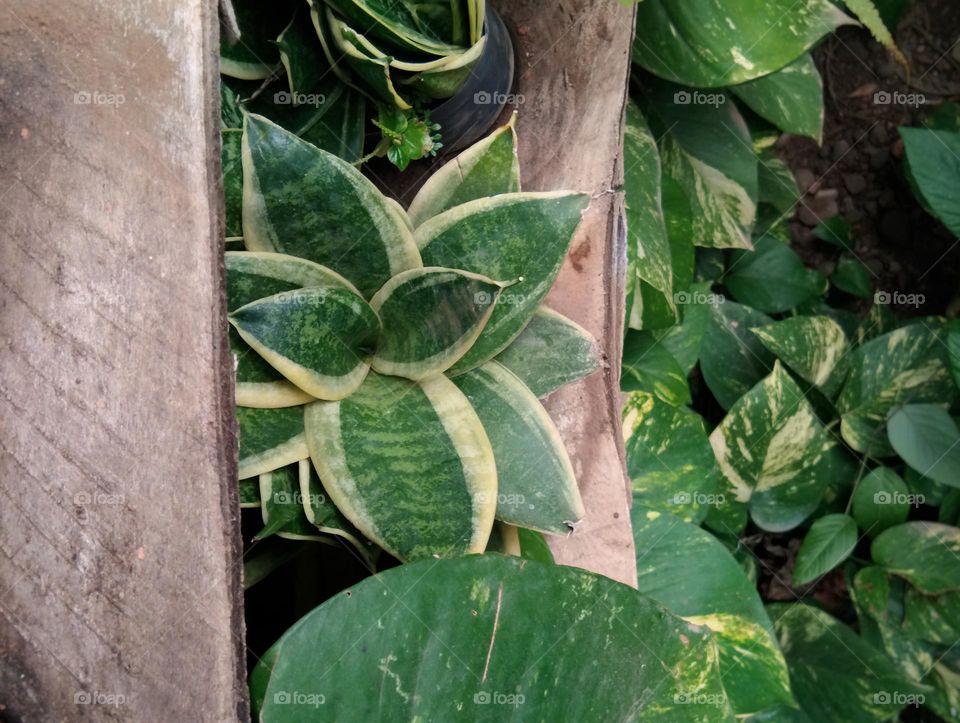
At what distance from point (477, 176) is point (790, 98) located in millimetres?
742

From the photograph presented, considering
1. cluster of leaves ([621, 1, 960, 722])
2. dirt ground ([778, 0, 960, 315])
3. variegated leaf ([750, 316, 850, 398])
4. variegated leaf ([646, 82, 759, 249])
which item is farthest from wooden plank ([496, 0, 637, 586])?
dirt ground ([778, 0, 960, 315])

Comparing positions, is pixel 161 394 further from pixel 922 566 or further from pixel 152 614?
pixel 922 566

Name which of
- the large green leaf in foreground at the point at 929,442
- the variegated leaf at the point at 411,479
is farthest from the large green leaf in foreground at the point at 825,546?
the variegated leaf at the point at 411,479

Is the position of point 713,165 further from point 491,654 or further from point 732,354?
point 491,654

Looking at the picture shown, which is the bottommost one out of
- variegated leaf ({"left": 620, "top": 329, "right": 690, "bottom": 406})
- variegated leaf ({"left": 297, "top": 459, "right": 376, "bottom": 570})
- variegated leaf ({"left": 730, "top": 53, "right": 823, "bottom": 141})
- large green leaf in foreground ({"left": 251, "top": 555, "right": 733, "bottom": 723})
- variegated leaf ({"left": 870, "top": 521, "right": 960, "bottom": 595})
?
variegated leaf ({"left": 870, "top": 521, "right": 960, "bottom": 595})

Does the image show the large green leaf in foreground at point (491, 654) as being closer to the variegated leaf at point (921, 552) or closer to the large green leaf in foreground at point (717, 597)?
the large green leaf in foreground at point (717, 597)

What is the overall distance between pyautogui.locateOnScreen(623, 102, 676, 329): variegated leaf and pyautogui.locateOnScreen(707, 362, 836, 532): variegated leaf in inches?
12.6

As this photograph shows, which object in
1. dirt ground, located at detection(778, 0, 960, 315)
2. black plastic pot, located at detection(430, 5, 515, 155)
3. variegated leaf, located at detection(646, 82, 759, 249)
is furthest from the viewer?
dirt ground, located at detection(778, 0, 960, 315)

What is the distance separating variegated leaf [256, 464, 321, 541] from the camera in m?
0.58

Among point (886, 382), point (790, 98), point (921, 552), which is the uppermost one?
point (790, 98)

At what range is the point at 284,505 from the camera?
584mm

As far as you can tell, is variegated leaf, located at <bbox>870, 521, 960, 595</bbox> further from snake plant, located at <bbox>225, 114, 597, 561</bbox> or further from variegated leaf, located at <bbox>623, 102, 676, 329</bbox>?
snake plant, located at <bbox>225, 114, 597, 561</bbox>

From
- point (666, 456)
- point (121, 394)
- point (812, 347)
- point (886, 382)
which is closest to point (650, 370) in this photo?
point (666, 456)

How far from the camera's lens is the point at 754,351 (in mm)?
1321
